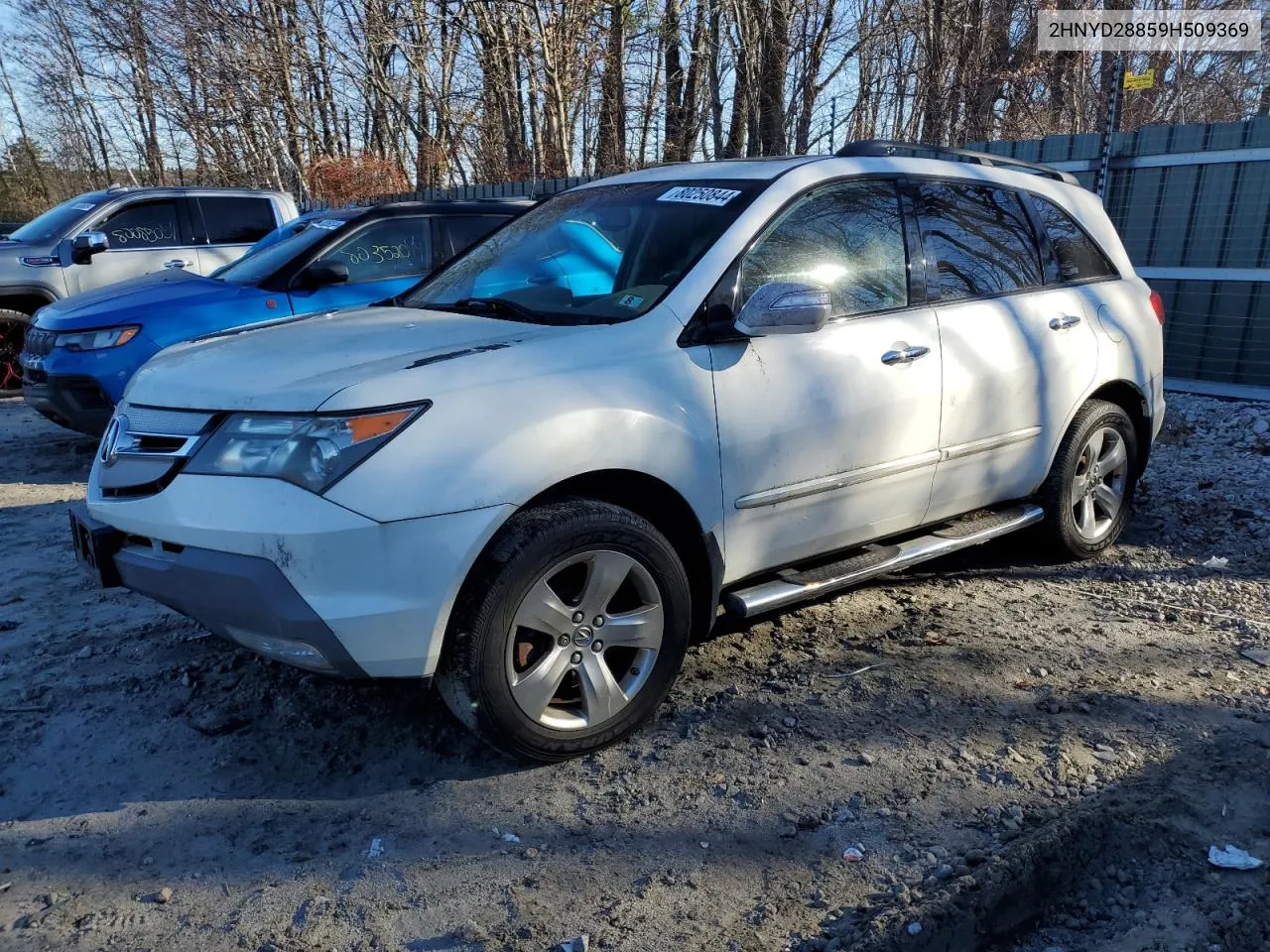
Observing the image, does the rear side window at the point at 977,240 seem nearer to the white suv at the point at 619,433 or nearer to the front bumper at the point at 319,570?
the white suv at the point at 619,433

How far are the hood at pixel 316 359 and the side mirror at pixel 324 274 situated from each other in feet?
9.53

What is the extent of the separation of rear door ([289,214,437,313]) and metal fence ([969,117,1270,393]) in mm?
5660

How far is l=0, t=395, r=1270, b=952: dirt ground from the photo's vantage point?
7.57 feet

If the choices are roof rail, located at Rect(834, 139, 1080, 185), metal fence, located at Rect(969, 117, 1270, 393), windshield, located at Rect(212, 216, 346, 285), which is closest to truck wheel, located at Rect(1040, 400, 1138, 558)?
roof rail, located at Rect(834, 139, 1080, 185)

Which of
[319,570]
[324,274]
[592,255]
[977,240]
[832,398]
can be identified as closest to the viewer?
[319,570]

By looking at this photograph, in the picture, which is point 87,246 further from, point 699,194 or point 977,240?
point 977,240

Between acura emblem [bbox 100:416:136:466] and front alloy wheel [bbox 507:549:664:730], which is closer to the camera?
front alloy wheel [bbox 507:549:664:730]

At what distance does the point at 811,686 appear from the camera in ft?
11.2

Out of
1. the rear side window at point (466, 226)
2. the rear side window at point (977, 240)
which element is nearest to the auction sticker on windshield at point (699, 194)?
the rear side window at point (977, 240)

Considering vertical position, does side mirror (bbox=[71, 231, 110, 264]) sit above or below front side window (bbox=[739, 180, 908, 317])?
below

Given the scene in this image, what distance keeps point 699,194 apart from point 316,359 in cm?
154

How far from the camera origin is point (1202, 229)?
789cm

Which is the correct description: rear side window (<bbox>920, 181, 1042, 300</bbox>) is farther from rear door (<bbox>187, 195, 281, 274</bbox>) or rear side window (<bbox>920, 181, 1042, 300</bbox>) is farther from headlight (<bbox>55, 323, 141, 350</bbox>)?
rear door (<bbox>187, 195, 281, 274</bbox>)

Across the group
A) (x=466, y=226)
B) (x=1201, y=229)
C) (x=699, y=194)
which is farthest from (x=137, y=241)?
(x=1201, y=229)
